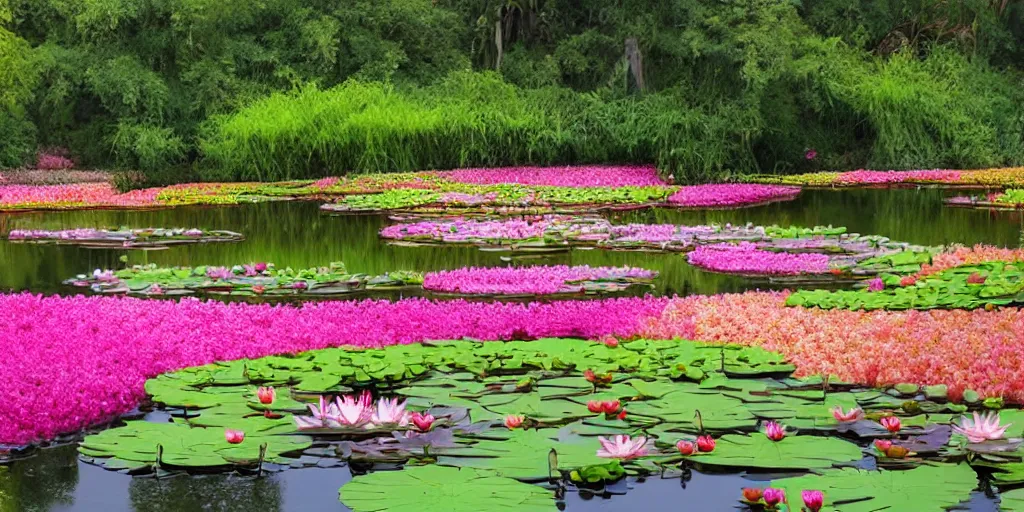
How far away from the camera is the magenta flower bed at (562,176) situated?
26.5m

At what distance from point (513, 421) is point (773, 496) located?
141 centimetres

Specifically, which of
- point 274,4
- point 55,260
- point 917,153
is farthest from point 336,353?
point 274,4

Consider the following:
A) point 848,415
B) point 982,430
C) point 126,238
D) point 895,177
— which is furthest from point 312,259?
point 895,177

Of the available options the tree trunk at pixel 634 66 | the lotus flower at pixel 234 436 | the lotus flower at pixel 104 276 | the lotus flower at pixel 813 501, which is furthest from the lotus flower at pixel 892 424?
the tree trunk at pixel 634 66

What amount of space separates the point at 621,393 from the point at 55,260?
32.0 feet

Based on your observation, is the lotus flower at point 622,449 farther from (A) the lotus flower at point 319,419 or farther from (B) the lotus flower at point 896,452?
(A) the lotus flower at point 319,419

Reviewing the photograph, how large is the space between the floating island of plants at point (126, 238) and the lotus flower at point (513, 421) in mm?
10684

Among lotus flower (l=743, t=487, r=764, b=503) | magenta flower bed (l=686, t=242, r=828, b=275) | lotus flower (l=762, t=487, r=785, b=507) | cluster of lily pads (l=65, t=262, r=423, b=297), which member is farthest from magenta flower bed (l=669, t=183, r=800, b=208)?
lotus flower (l=762, t=487, r=785, b=507)

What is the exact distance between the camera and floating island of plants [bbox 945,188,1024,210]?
784 inches

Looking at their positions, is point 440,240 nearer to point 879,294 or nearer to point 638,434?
point 879,294

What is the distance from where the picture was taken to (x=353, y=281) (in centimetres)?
1118

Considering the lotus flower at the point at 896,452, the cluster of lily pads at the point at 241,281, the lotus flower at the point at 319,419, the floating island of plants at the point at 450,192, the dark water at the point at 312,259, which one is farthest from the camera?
the floating island of plants at the point at 450,192

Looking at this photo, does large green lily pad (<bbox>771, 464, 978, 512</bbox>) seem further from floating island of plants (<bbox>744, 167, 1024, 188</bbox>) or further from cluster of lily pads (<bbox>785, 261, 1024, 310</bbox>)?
floating island of plants (<bbox>744, 167, 1024, 188</bbox>)

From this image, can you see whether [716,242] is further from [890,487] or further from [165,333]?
[890,487]
